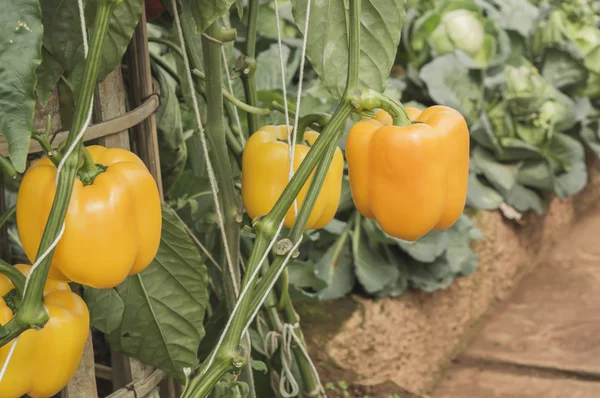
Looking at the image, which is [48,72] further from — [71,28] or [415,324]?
[415,324]

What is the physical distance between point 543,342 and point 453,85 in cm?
Answer: 90

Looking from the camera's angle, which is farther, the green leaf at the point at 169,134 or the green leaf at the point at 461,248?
the green leaf at the point at 461,248

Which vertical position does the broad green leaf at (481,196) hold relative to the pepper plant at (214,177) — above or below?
below

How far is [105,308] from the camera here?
3.92ft

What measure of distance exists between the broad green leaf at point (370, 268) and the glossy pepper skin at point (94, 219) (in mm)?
1393

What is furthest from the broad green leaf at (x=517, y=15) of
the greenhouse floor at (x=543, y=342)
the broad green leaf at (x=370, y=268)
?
the broad green leaf at (x=370, y=268)

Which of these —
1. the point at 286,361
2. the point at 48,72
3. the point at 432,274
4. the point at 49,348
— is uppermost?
the point at 48,72

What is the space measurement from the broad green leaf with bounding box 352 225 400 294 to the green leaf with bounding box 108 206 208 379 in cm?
109

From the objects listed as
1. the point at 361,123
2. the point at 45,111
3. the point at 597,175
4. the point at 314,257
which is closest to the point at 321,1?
the point at 361,123

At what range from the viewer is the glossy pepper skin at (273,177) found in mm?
1180

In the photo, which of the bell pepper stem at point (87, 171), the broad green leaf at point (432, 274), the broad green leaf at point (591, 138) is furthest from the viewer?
the broad green leaf at point (591, 138)

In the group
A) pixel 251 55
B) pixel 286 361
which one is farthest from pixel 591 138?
pixel 251 55

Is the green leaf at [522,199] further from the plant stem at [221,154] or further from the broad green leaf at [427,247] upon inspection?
the plant stem at [221,154]

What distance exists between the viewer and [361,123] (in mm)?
1027
